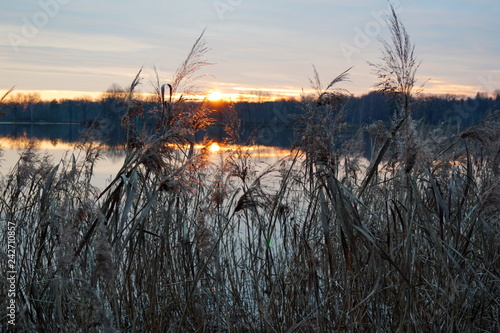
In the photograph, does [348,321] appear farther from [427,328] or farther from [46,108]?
[46,108]

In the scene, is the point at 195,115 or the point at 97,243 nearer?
A: the point at 97,243

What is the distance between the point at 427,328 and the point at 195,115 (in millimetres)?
1772

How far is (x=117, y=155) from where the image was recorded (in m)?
17.4

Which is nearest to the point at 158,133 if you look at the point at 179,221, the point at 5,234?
the point at 179,221

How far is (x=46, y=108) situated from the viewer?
91.1 m

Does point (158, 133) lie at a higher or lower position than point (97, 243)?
higher

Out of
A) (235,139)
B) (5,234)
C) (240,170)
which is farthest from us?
(5,234)

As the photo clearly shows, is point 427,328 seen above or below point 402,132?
below

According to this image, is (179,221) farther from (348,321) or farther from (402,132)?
(402,132)

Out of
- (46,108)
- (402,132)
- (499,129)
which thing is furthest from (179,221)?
(46,108)

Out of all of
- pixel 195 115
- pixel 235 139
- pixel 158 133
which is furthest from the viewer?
pixel 235 139

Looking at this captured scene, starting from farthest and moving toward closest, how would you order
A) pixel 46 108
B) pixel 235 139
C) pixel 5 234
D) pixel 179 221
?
pixel 46 108
pixel 5 234
pixel 235 139
pixel 179 221

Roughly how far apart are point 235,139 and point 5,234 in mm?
2224

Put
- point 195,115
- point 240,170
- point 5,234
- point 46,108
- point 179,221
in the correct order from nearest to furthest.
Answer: point 195,115 → point 179,221 → point 240,170 → point 5,234 → point 46,108
